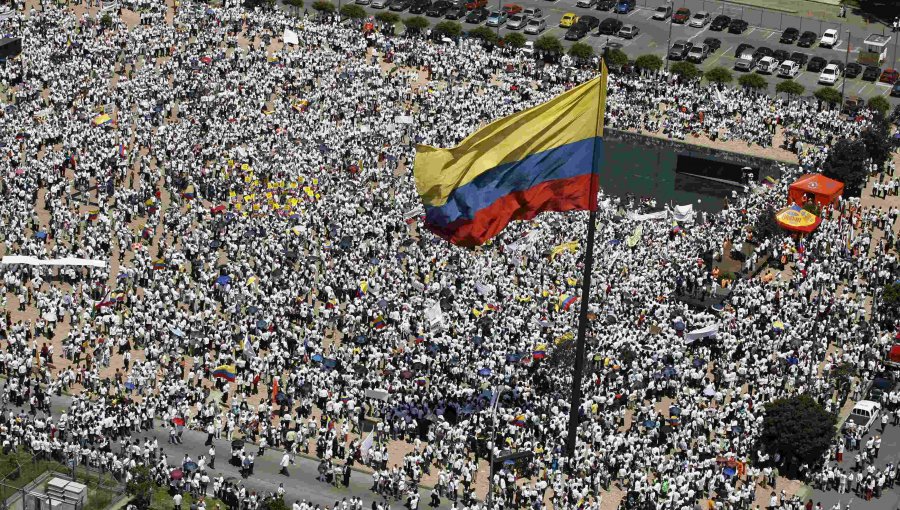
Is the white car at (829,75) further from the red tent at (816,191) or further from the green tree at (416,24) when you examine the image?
the green tree at (416,24)

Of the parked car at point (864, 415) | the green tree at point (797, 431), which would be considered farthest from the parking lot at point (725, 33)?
the green tree at point (797, 431)

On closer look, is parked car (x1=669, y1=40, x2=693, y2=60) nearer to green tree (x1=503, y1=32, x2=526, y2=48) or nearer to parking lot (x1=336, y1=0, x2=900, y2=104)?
parking lot (x1=336, y1=0, x2=900, y2=104)

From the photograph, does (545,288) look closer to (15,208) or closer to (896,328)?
(896,328)

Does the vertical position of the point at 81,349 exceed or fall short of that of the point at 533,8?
it falls short

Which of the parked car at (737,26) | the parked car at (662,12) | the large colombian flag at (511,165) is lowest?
the parked car at (737,26)

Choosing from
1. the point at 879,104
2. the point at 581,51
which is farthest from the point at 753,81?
the point at 581,51

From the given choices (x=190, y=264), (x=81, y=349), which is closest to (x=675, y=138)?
(x=190, y=264)
